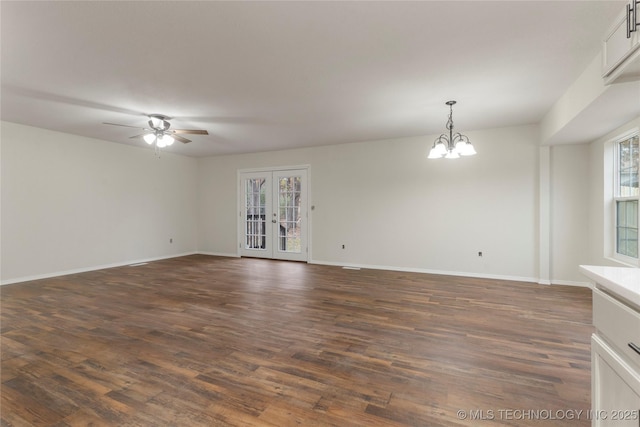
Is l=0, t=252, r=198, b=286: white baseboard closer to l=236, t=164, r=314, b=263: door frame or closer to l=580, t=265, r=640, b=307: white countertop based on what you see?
l=236, t=164, r=314, b=263: door frame

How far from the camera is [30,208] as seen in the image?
4.88 metres

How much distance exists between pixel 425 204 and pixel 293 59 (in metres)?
3.82

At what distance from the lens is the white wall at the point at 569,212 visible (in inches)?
177

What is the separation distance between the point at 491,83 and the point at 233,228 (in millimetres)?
6241

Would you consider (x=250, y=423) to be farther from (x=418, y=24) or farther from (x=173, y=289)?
(x=173, y=289)

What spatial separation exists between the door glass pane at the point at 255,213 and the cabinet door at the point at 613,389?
655 cm

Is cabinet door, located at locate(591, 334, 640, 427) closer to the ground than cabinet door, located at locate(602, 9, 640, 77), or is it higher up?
closer to the ground

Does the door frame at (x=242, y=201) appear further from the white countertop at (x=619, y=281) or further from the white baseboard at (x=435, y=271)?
the white countertop at (x=619, y=281)

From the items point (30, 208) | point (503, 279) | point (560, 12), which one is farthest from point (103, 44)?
point (503, 279)

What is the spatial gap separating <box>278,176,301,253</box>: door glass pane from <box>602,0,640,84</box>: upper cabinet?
5355mm

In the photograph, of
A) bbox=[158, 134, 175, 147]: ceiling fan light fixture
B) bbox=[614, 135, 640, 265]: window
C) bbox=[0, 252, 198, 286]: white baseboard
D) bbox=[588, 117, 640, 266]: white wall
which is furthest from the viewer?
bbox=[0, 252, 198, 286]: white baseboard

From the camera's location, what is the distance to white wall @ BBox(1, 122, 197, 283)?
4.72 meters

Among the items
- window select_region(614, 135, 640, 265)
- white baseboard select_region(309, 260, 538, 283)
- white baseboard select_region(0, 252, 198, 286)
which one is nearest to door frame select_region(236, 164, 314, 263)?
white baseboard select_region(309, 260, 538, 283)

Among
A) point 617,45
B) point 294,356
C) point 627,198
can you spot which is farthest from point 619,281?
point 627,198
